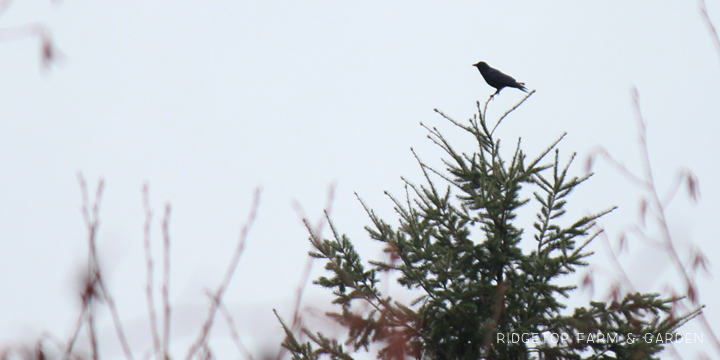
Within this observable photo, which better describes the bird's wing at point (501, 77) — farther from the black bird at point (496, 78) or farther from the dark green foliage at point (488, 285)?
the dark green foliage at point (488, 285)

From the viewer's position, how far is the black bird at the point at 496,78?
8352 millimetres

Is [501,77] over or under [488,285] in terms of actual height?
over

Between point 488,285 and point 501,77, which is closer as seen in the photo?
point 488,285

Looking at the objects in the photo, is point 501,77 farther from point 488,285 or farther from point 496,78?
point 488,285

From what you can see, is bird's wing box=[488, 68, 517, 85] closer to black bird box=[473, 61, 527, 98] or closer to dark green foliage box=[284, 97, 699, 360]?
black bird box=[473, 61, 527, 98]

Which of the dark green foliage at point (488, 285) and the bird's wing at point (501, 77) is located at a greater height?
the bird's wing at point (501, 77)

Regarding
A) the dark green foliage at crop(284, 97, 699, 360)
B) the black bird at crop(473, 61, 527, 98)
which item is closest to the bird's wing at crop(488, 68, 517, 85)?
the black bird at crop(473, 61, 527, 98)

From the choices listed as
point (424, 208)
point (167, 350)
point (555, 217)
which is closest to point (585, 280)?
point (555, 217)

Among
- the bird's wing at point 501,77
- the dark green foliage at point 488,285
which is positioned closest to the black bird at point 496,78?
the bird's wing at point 501,77

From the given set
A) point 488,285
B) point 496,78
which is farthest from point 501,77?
point 488,285

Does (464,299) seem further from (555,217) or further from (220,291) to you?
(220,291)

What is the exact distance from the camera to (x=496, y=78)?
852 cm

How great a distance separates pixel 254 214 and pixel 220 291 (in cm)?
28

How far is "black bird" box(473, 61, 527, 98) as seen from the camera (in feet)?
27.4
